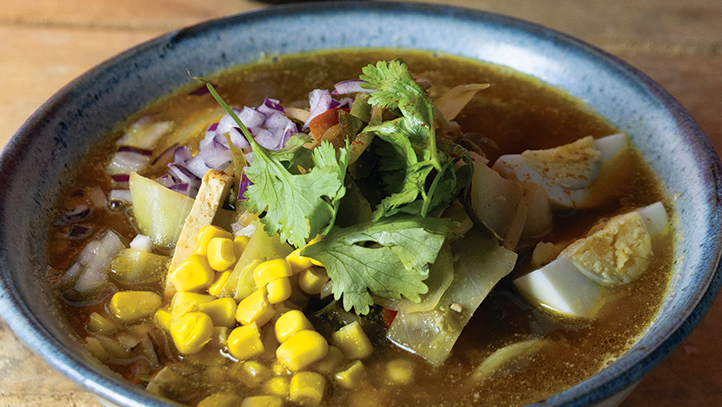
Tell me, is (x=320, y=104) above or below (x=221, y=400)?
above

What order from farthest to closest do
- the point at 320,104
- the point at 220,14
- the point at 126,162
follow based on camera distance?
the point at 220,14 < the point at 126,162 < the point at 320,104

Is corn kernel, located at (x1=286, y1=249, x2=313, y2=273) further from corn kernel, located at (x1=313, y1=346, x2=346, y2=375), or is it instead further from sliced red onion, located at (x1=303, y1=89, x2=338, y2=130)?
sliced red onion, located at (x1=303, y1=89, x2=338, y2=130)

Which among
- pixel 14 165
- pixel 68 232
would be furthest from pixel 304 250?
pixel 14 165

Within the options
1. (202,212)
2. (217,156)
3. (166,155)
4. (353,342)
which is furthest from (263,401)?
(166,155)

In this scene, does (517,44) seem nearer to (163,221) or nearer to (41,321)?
(163,221)

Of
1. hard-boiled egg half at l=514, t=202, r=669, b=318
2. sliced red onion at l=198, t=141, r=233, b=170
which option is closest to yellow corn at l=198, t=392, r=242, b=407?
sliced red onion at l=198, t=141, r=233, b=170

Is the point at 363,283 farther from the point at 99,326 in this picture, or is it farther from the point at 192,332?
the point at 99,326
